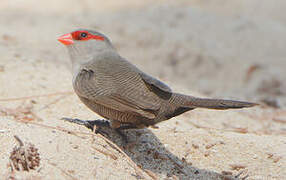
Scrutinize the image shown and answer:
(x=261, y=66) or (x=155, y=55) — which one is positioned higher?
(x=261, y=66)

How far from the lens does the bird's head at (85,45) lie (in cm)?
389

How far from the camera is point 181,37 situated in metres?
8.22

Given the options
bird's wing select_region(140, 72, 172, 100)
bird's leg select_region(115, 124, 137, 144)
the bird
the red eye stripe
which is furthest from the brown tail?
the red eye stripe

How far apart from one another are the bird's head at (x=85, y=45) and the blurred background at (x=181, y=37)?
2.03 meters

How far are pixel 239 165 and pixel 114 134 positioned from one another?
42.9 inches

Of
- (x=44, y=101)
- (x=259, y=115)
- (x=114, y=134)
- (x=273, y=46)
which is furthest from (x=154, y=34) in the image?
(x=114, y=134)

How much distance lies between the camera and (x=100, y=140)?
3.46 m

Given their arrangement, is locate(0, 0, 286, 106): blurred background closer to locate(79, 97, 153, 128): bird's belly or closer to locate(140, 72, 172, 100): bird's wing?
locate(79, 97, 153, 128): bird's belly

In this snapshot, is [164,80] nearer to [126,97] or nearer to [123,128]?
[123,128]

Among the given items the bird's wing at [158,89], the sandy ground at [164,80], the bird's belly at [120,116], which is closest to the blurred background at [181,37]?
the sandy ground at [164,80]

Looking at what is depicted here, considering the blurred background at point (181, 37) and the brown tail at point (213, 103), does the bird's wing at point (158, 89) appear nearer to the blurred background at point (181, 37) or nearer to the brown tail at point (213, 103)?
the brown tail at point (213, 103)

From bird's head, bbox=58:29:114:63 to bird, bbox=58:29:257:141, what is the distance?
107 millimetres

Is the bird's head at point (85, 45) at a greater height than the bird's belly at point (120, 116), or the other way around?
the bird's head at point (85, 45)

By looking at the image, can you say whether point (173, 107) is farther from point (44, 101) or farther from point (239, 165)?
point (44, 101)
